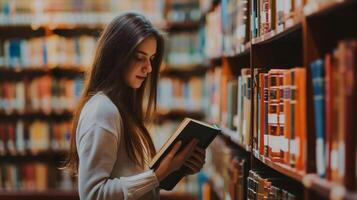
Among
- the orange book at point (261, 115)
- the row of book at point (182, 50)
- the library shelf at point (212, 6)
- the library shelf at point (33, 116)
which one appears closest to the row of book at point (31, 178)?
the library shelf at point (33, 116)

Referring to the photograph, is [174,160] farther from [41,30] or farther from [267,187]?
[41,30]

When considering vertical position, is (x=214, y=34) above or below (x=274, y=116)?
above

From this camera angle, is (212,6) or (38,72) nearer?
(212,6)

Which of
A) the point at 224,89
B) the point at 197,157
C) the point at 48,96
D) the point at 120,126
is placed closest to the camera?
the point at 120,126

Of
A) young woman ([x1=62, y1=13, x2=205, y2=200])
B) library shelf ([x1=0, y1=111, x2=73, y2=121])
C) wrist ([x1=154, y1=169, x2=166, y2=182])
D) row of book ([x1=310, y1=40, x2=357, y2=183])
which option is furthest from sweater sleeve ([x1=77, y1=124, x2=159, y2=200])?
library shelf ([x1=0, y1=111, x2=73, y2=121])

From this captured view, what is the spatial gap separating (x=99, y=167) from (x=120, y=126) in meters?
0.20

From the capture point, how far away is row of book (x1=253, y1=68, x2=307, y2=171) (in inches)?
69.0

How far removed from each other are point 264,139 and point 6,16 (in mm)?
3836

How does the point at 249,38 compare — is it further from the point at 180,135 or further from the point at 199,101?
the point at 199,101

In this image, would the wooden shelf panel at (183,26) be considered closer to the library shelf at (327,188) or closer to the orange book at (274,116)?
the orange book at (274,116)

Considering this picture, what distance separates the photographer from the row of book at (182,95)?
223 inches

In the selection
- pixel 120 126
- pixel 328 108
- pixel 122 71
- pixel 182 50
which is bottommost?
pixel 120 126

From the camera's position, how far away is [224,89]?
375 centimetres

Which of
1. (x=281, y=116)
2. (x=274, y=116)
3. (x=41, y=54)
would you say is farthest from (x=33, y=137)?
(x=281, y=116)
